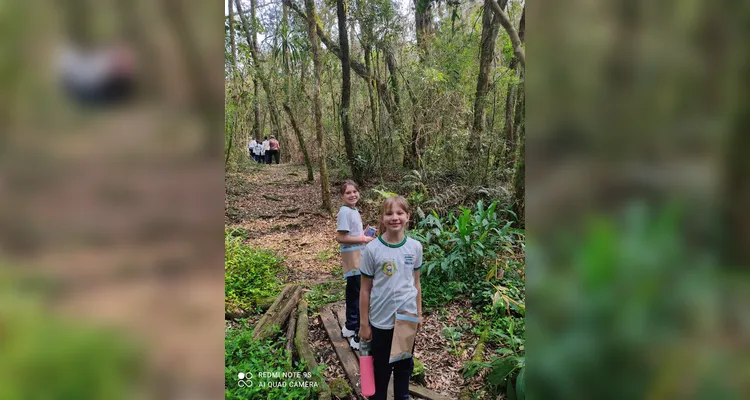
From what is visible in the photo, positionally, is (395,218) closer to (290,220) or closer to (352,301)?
(352,301)

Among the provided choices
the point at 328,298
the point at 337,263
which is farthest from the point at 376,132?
the point at 328,298

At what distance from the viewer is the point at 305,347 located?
2.65 metres

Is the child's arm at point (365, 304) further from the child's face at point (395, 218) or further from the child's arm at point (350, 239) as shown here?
the child's arm at point (350, 239)

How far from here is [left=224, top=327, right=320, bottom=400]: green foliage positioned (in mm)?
1934

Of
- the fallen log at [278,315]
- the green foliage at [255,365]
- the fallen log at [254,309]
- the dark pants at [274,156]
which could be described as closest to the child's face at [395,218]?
the green foliage at [255,365]

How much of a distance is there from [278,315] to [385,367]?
133cm

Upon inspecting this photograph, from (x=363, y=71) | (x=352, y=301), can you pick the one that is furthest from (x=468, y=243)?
(x=363, y=71)

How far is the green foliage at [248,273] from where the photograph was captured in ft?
10.6

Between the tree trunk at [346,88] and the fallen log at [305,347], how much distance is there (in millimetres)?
2281

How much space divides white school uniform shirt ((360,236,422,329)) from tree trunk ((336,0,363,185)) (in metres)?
3.15
